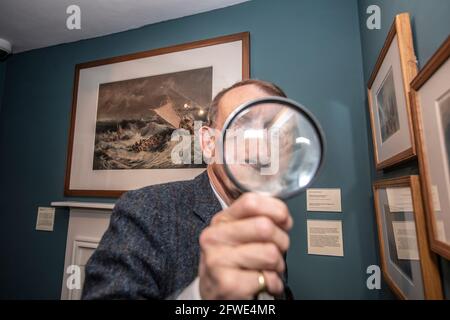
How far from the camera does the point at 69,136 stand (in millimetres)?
1707

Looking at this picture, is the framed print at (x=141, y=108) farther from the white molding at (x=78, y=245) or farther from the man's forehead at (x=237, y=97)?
the man's forehead at (x=237, y=97)

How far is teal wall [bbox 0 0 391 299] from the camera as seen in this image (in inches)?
43.5

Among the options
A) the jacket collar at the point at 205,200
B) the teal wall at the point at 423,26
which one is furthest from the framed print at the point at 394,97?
the jacket collar at the point at 205,200

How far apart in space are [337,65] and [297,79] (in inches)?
7.6

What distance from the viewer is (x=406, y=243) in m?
0.63

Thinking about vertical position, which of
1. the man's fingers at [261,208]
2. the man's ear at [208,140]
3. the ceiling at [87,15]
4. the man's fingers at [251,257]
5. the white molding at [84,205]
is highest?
the ceiling at [87,15]

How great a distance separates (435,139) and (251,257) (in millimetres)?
425

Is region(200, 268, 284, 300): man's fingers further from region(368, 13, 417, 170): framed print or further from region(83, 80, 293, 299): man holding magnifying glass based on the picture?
region(368, 13, 417, 170): framed print

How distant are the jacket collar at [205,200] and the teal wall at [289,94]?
1.83 ft

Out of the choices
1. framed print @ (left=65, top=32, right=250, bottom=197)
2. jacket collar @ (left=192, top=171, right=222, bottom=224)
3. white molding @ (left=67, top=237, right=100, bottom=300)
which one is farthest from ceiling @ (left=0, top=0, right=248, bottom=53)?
white molding @ (left=67, top=237, right=100, bottom=300)

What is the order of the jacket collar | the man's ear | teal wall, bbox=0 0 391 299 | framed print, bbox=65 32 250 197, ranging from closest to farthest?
the jacket collar
the man's ear
teal wall, bbox=0 0 391 299
framed print, bbox=65 32 250 197

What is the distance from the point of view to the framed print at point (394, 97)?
1.93 ft
